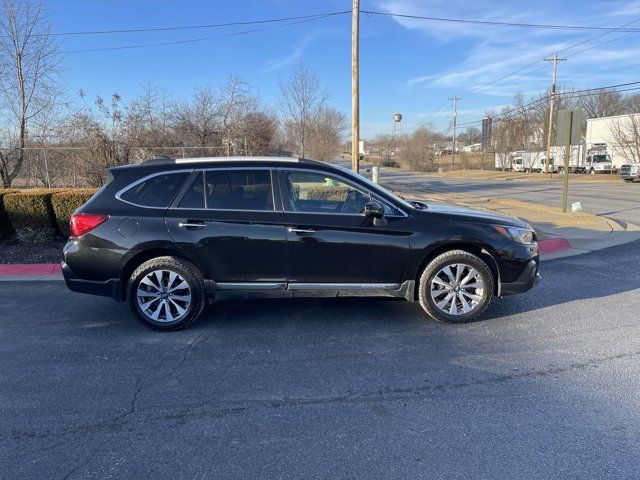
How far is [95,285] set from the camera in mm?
4695

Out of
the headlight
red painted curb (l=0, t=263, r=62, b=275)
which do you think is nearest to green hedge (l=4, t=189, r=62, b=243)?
red painted curb (l=0, t=263, r=62, b=275)

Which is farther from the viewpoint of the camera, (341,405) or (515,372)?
(515,372)

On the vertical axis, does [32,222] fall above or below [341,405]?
above

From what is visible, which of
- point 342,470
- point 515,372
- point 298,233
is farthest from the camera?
point 298,233

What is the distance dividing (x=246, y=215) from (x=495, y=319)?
299cm

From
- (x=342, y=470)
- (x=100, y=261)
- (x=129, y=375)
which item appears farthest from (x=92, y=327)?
(x=342, y=470)

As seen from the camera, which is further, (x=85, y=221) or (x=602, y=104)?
(x=602, y=104)

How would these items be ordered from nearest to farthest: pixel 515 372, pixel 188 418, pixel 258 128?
pixel 188 418, pixel 515 372, pixel 258 128

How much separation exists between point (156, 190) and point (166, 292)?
1.09m

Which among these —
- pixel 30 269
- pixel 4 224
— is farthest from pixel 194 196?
pixel 4 224

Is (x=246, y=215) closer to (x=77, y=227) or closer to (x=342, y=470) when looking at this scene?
(x=77, y=227)

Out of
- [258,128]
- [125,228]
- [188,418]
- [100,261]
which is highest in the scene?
[258,128]

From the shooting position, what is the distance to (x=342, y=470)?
2531 mm

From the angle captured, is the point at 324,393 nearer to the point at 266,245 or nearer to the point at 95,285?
the point at 266,245
